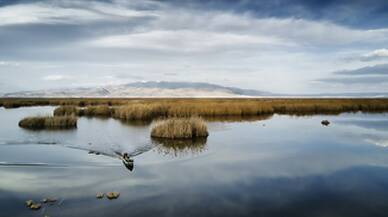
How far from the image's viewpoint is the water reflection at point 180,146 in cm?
1433

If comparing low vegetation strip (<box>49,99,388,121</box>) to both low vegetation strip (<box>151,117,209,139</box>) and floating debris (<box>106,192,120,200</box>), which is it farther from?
floating debris (<box>106,192,120,200</box>)

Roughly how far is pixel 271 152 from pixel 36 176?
29.4ft

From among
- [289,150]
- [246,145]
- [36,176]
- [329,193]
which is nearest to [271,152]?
[289,150]

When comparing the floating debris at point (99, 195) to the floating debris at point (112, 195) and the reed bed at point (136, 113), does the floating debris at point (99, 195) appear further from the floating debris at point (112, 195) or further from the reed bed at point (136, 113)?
the reed bed at point (136, 113)

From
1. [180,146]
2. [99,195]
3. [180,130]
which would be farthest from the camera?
[180,130]

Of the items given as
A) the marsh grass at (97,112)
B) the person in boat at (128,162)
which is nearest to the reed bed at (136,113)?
the marsh grass at (97,112)


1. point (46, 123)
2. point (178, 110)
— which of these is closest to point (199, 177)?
point (46, 123)

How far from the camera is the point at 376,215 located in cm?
714

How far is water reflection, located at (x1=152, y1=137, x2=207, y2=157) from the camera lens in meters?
14.3

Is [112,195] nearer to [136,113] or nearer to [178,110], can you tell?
[136,113]

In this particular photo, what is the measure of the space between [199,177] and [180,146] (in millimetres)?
5617

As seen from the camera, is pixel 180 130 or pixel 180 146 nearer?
pixel 180 146

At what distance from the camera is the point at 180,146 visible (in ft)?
51.9

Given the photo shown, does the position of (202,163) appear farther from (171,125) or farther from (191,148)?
(171,125)
